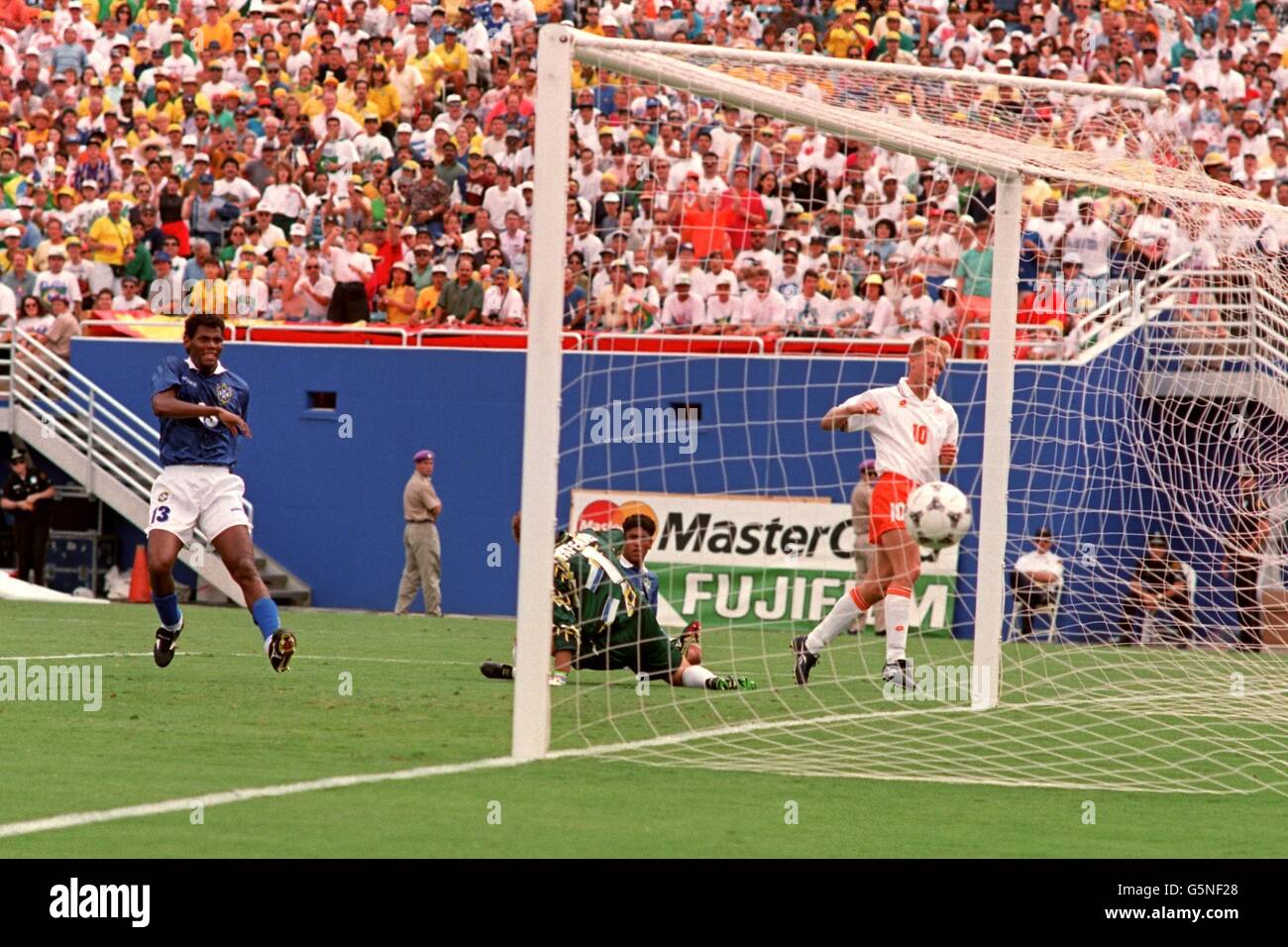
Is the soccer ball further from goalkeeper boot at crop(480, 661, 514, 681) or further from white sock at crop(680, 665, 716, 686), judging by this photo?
goalkeeper boot at crop(480, 661, 514, 681)

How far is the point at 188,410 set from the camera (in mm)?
11734

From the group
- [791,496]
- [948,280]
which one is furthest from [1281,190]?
[791,496]

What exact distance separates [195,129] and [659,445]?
982 cm

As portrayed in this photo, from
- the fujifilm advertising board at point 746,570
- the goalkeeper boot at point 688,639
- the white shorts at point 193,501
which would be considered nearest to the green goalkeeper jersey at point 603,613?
the goalkeeper boot at point 688,639


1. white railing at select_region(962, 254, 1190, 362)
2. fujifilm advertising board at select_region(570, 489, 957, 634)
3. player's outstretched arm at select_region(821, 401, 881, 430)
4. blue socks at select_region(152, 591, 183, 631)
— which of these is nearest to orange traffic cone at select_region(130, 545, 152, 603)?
fujifilm advertising board at select_region(570, 489, 957, 634)

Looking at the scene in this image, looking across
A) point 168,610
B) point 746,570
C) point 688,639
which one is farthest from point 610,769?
point 746,570

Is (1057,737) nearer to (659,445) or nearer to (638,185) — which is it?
(638,185)

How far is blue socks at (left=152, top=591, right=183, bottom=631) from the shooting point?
12.3 meters

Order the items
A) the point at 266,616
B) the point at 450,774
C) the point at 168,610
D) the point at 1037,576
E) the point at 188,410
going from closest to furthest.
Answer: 1. the point at 450,774
2. the point at 188,410
3. the point at 266,616
4. the point at 168,610
5. the point at 1037,576

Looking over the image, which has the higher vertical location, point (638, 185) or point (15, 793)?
Answer: point (638, 185)

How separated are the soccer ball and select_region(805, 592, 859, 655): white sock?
49.6 inches

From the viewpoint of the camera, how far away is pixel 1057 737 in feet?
35.8

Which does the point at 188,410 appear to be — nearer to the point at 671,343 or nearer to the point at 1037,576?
the point at 671,343

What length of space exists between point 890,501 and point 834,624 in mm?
953
